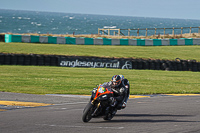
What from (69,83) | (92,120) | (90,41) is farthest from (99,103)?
(90,41)

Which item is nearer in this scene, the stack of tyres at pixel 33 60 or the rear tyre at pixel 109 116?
the rear tyre at pixel 109 116

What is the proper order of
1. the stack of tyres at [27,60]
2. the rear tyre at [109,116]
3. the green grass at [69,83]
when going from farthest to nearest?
the stack of tyres at [27,60] → the green grass at [69,83] → the rear tyre at [109,116]

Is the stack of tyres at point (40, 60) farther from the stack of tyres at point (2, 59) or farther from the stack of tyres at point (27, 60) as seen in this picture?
the stack of tyres at point (2, 59)

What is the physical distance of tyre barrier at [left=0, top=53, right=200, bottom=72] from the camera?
25516mm

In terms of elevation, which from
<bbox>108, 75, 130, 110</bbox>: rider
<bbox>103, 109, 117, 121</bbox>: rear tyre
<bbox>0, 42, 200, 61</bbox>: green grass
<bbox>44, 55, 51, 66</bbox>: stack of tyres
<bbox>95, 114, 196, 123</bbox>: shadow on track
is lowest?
<bbox>0, 42, 200, 61</bbox>: green grass

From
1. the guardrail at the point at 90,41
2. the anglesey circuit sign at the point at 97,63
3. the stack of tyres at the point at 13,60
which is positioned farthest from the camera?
the guardrail at the point at 90,41

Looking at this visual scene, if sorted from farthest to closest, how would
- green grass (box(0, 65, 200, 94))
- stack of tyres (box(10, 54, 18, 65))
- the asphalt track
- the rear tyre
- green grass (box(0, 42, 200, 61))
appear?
green grass (box(0, 42, 200, 61))
stack of tyres (box(10, 54, 18, 65))
green grass (box(0, 65, 200, 94))
the rear tyre
the asphalt track

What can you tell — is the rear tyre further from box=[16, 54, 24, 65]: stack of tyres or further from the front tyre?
box=[16, 54, 24, 65]: stack of tyres

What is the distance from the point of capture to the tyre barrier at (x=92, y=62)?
1005 inches

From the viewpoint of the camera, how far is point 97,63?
26953 mm

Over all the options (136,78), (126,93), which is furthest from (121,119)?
(136,78)

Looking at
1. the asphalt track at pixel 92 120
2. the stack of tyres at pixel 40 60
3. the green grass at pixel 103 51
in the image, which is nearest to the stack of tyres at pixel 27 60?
the stack of tyres at pixel 40 60

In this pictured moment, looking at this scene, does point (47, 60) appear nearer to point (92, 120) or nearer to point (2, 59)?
point (2, 59)

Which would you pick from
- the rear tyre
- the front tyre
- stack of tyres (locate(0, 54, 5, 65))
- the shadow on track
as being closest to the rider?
the rear tyre
